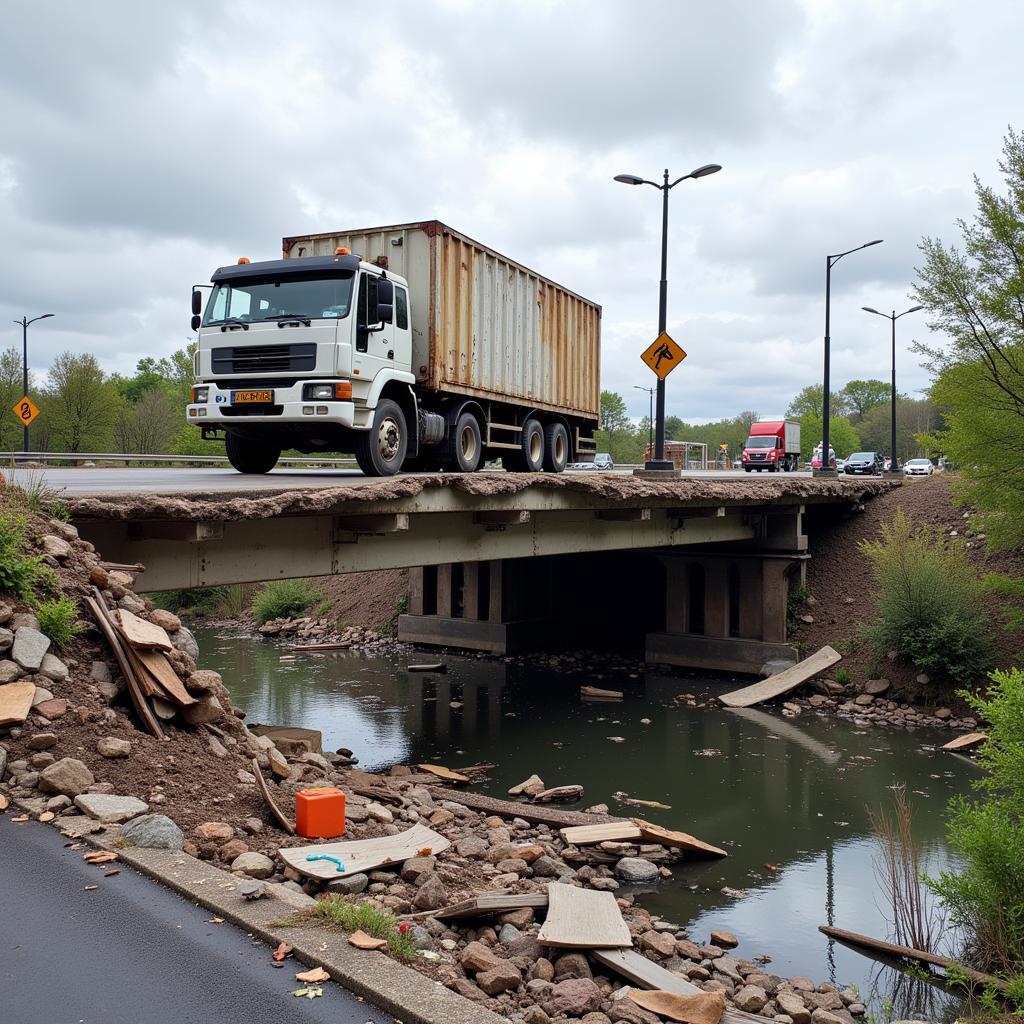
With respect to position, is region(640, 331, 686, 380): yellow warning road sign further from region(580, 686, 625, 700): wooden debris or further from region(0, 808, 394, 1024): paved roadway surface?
region(0, 808, 394, 1024): paved roadway surface

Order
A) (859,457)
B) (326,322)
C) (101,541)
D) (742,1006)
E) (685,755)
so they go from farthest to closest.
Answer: (859,457) < (685,755) < (326,322) < (101,541) < (742,1006)

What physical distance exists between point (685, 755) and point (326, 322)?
8.35m

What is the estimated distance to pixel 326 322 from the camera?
11766 millimetres

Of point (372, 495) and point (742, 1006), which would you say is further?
point (372, 495)

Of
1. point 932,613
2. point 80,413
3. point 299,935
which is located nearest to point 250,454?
point 299,935

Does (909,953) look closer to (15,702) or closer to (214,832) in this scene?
(214,832)

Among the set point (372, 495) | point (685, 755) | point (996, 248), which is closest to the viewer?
point (372, 495)

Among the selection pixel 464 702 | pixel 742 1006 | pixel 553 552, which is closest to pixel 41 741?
pixel 742 1006

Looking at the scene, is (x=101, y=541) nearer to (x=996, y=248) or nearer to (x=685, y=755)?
(x=685, y=755)

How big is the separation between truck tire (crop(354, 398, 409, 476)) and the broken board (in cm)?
624

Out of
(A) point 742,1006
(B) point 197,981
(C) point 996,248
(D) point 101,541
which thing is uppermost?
(C) point 996,248

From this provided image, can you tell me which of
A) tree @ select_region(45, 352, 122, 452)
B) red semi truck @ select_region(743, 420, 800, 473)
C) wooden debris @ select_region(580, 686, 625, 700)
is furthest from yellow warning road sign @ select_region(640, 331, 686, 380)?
Answer: tree @ select_region(45, 352, 122, 452)

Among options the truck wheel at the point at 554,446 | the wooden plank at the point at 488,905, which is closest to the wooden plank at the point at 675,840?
the wooden plank at the point at 488,905

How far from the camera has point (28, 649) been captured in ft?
20.8
